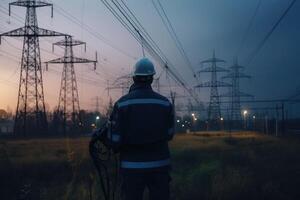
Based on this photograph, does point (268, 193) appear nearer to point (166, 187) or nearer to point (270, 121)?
point (166, 187)

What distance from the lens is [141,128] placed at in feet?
16.5

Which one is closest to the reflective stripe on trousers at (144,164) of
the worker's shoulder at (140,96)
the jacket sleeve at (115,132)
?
the jacket sleeve at (115,132)

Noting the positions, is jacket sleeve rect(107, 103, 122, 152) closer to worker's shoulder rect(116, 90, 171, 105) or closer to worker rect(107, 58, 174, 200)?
worker rect(107, 58, 174, 200)

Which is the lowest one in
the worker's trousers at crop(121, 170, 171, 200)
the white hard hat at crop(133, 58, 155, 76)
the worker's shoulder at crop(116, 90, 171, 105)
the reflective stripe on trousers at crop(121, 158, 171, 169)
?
the worker's trousers at crop(121, 170, 171, 200)

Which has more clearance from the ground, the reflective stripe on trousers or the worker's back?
the worker's back

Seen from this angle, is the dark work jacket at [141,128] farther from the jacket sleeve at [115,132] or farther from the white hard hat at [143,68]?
the white hard hat at [143,68]

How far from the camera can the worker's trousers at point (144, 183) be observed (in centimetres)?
509

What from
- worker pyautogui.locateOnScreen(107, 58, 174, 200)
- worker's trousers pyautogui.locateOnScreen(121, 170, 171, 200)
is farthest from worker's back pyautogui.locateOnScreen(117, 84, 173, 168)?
worker's trousers pyautogui.locateOnScreen(121, 170, 171, 200)

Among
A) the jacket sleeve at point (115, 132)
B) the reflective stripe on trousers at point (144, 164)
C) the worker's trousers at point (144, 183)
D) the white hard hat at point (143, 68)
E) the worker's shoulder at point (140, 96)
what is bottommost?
the worker's trousers at point (144, 183)

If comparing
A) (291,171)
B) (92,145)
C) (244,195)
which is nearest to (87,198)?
(244,195)

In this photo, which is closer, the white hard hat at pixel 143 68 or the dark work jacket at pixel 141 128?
the dark work jacket at pixel 141 128

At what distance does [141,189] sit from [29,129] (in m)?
54.7

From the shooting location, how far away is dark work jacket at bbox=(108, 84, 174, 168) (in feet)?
16.4

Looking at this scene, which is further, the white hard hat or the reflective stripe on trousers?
the white hard hat
